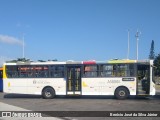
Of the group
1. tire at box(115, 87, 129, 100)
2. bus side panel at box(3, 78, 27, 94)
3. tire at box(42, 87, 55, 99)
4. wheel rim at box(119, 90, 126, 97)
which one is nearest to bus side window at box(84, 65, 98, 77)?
tire at box(115, 87, 129, 100)

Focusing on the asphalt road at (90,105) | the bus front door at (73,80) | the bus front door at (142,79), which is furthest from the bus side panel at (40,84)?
the bus front door at (142,79)

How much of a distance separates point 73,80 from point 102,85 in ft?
6.80

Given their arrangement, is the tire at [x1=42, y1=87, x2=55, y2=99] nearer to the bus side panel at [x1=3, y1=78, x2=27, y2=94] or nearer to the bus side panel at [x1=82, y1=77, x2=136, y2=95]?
the bus side panel at [x1=3, y1=78, x2=27, y2=94]

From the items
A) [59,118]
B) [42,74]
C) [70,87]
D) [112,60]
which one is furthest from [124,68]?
[59,118]

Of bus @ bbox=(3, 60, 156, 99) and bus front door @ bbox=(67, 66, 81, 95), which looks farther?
bus front door @ bbox=(67, 66, 81, 95)

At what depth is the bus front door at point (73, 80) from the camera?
81.1ft

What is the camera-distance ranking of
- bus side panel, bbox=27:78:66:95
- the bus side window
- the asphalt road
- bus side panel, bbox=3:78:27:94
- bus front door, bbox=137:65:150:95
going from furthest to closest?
bus side panel, bbox=3:78:27:94, bus side panel, bbox=27:78:66:95, the bus side window, bus front door, bbox=137:65:150:95, the asphalt road

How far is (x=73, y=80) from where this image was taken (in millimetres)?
24859

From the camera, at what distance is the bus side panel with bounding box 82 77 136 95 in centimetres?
2422

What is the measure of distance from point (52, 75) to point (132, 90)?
5.72m

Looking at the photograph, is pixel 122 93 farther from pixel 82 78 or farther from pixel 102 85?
pixel 82 78

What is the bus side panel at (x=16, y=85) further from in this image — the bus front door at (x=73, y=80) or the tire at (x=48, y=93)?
the bus front door at (x=73, y=80)

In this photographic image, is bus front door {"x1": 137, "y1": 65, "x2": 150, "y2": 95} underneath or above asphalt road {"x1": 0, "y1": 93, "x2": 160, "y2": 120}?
above

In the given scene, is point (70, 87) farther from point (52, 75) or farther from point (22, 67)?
point (22, 67)
